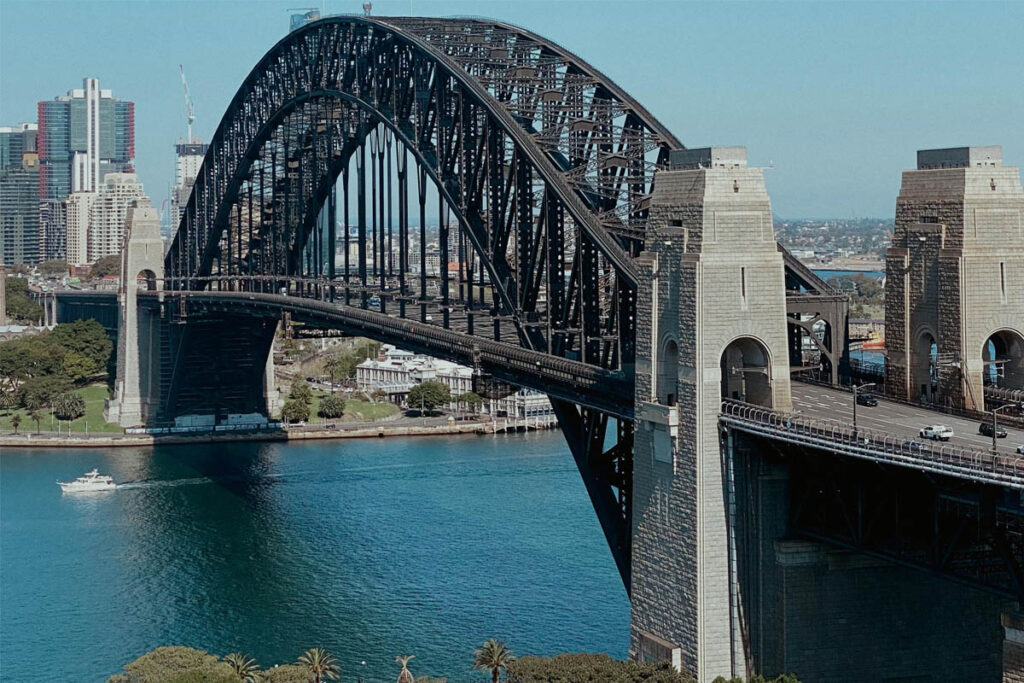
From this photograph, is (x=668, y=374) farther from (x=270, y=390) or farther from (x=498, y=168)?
(x=270, y=390)

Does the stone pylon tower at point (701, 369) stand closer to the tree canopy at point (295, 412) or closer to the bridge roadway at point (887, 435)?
the bridge roadway at point (887, 435)

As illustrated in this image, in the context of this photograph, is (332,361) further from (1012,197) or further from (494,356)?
(1012,197)

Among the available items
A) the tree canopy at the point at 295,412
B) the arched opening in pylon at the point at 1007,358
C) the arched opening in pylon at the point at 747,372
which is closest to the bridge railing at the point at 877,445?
the arched opening in pylon at the point at 747,372

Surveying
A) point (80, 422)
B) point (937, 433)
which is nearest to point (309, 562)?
point (937, 433)

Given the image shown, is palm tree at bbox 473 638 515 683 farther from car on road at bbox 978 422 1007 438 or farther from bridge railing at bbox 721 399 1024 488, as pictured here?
car on road at bbox 978 422 1007 438

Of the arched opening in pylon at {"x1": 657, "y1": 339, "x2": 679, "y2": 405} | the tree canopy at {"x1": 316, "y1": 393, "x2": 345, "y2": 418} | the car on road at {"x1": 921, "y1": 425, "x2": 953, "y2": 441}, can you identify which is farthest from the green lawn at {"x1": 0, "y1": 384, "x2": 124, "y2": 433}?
the car on road at {"x1": 921, "y1": 425, "x2": 953, "y2": 441}
